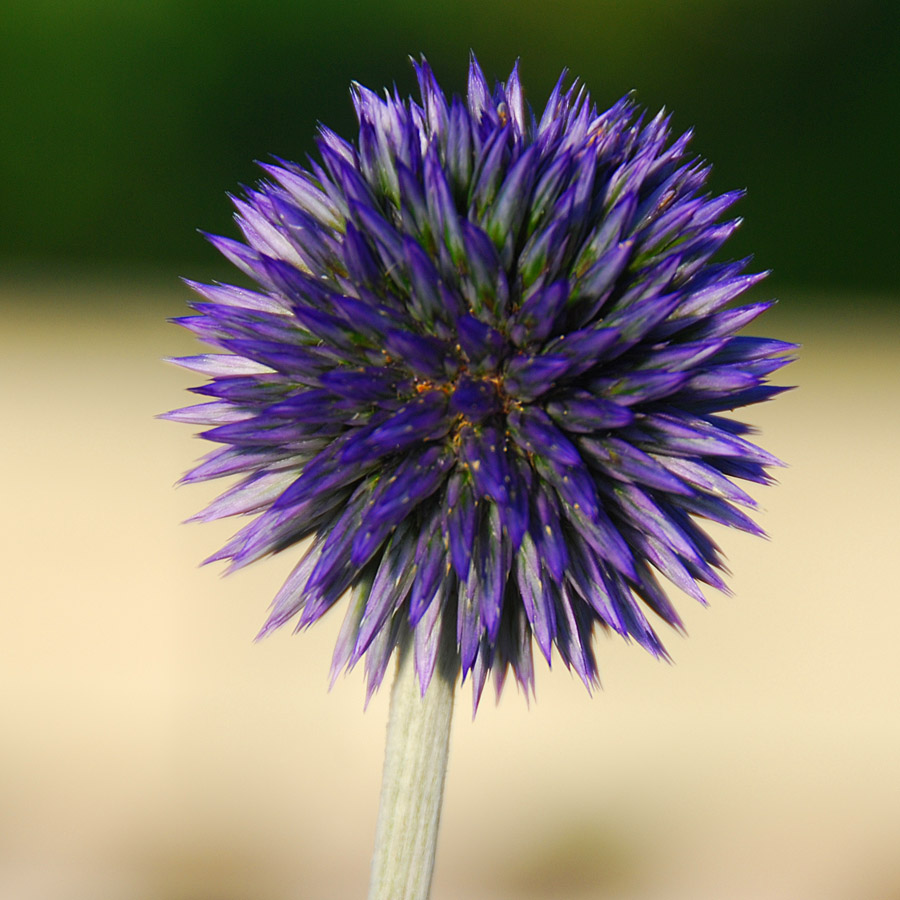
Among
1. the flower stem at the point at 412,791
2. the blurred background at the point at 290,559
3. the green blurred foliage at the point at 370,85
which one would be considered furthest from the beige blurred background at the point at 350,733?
the flower stem at the point at 412,791

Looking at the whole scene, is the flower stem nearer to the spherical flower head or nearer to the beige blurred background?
the spherical flower head

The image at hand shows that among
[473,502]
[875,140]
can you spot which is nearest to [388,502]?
[473,502]

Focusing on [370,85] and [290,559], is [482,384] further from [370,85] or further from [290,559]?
[370,85]

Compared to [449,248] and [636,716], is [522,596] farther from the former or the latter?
[636,716]

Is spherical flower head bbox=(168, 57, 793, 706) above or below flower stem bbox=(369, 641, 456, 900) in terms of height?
above

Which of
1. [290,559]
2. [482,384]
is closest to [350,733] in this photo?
[290,559]

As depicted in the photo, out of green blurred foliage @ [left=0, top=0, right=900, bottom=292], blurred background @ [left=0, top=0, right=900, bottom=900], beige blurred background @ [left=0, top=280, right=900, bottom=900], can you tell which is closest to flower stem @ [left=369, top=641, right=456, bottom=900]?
beige blurred background @ [left=0, top=280, right=900, bottom=900]
